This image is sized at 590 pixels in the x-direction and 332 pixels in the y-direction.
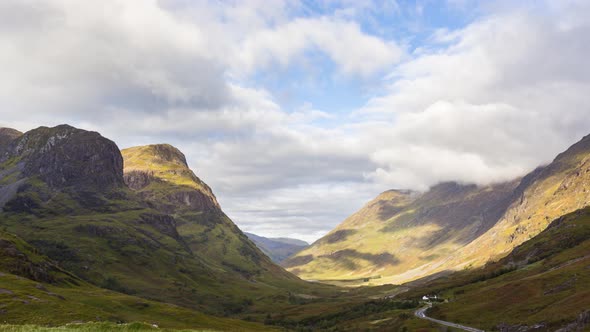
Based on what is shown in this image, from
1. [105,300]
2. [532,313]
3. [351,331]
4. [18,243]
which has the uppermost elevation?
[18,243]

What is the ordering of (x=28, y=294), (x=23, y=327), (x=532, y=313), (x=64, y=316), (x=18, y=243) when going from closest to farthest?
(x=23, y=327), (x=64, y=316), (x=28, y=294), (x=532, y=313), (x=18, y=243)

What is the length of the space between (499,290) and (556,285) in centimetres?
2920

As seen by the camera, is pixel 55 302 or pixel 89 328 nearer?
pixel 89 328

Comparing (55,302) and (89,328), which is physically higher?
(89,328)

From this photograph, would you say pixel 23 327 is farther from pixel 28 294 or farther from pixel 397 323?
pixel 397 323

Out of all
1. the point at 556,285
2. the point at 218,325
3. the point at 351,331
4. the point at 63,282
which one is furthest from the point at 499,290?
the point at 63,282

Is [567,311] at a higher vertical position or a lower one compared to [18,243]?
lower

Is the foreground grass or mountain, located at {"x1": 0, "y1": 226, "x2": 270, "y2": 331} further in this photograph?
mountain, located at {"x1": 0, "y1": 226, "x2": 270, "y2": 331}

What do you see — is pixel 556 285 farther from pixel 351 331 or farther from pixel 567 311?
pixel 351 331

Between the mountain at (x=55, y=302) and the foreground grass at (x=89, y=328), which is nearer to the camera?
the foreground grass at (x=89, y=328)

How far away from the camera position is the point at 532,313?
12950 cm

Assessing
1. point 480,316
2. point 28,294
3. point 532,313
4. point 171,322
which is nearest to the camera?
point 28,294

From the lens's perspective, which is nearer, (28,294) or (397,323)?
(28,294)

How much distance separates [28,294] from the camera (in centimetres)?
11488
